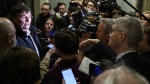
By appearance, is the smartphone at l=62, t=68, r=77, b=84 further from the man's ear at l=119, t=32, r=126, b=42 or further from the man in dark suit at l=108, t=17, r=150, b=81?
the man's ear at l=119, t=32, r=126, b=42

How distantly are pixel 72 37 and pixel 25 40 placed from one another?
0.78 meters

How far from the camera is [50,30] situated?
3311 millimetres

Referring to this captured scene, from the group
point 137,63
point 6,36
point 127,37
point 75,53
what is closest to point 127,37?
point 127,37

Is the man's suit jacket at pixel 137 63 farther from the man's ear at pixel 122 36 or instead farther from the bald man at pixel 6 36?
the bald man at pixel 6 36

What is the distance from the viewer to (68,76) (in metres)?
1.49

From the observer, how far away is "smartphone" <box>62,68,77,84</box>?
1.46 meters

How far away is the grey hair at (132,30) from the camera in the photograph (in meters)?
1.72

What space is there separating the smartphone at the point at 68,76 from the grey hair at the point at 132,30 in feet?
1.64

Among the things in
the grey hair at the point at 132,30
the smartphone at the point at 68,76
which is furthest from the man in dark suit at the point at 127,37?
the smartphone at the point at 68,76

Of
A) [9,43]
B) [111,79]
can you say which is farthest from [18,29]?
[111,79]

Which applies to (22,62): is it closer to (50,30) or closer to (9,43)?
(9,43)

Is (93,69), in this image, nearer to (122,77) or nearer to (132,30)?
(132,30)

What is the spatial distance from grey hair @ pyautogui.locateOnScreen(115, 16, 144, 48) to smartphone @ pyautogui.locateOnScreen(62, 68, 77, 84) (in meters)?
0.50

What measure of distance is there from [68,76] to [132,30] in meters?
0.59
